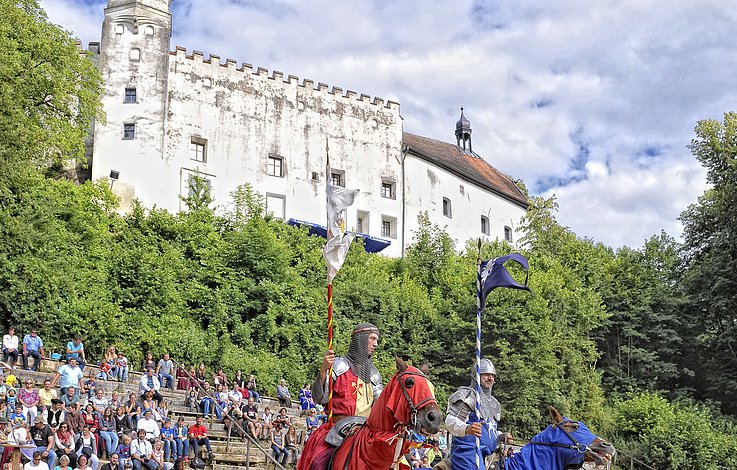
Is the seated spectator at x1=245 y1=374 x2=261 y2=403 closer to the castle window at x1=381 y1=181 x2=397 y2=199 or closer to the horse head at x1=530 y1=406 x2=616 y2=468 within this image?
the horse head at x1=530 y1=406 x2=616 y2=468

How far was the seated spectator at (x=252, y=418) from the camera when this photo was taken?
24.3 meters

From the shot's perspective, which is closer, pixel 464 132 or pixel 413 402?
pixel 413 402

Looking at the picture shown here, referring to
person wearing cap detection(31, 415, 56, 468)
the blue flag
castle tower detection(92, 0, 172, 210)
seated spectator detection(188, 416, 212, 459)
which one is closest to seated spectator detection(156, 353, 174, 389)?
seated spectator detection(188, 416, 212, 459)

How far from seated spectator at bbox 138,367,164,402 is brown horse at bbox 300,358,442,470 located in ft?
53.2

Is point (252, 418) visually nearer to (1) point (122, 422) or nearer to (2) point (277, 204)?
(1) point (122, 422)

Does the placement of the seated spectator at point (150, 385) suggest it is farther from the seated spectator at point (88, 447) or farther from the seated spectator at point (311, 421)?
the seated spectator at point (311, 421)

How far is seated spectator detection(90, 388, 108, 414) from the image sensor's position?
2235cm

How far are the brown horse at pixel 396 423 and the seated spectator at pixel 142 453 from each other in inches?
490

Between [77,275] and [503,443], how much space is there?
28.6 m

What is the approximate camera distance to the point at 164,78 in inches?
2039

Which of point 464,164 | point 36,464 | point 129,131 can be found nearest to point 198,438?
point 36,464

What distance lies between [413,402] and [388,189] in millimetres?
50872

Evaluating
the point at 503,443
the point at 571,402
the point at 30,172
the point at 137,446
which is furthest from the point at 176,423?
the point at 571,402

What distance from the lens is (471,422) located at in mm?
10391
